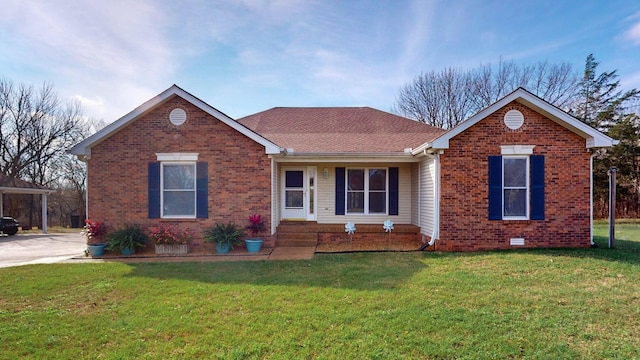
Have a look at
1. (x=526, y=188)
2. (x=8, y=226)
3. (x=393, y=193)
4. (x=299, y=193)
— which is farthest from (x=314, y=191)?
(x=8, y=226)

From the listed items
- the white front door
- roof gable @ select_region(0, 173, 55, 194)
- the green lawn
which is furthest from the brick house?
roof gable @ select_region(0, 173, 55, 194)

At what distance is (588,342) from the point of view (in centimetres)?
374

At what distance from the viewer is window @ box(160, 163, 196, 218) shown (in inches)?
384

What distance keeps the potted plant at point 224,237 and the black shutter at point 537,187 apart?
8001 mm

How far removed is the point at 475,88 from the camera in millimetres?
27281

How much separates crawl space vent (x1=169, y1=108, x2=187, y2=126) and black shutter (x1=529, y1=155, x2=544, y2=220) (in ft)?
31.7

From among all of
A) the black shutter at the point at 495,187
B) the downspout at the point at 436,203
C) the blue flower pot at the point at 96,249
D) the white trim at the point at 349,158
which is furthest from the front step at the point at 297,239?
the black shutter at the point at 495,187

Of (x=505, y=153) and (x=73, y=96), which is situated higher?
(x=73, y=96)

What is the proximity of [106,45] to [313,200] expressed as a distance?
793 centimetres

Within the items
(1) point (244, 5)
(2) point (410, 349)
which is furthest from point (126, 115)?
(2) point (410, 349)

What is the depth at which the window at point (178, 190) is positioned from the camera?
976cm

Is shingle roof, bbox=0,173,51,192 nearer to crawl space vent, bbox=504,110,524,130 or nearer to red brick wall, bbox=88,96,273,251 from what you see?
red brick wall, bbox=88,96,273,251

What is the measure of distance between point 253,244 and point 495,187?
6.73m

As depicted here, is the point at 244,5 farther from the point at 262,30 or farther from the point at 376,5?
the point at 376,5
